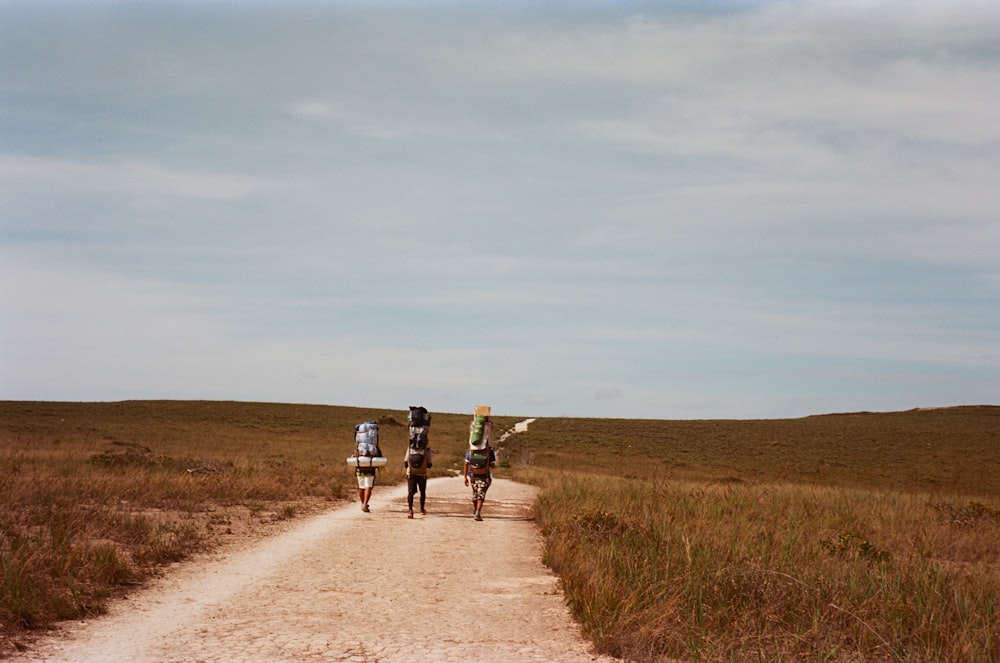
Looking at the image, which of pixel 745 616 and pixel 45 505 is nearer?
pixel 745 616

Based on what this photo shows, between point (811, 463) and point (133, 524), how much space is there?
54.9m

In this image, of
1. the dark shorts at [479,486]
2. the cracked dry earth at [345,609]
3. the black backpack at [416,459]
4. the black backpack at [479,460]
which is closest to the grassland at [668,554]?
the cracked dry earth at [345,609]

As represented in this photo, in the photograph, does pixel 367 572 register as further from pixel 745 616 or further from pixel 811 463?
pixel 811 463

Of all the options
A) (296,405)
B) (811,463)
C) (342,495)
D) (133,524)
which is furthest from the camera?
(296,405)

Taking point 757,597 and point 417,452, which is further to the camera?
point 417,452

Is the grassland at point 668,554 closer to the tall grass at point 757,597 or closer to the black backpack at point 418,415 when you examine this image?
the tall grass at point 757,597

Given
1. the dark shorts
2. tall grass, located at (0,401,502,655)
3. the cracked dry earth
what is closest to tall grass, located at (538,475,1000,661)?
the cracked dry earth

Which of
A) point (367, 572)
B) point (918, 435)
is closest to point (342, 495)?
point (367, 572)

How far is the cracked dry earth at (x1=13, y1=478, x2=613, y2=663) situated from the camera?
6.03 meters

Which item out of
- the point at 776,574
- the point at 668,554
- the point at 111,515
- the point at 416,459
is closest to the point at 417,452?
the point at 416,459

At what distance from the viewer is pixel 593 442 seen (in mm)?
71250

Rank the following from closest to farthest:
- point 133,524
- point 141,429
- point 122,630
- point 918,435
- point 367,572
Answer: point 122,630 → point 367,572 → point 133,524 → point 141,429 → point 918,435

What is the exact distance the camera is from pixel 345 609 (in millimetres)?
7426

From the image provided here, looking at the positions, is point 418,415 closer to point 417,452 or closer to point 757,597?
point 417,452
